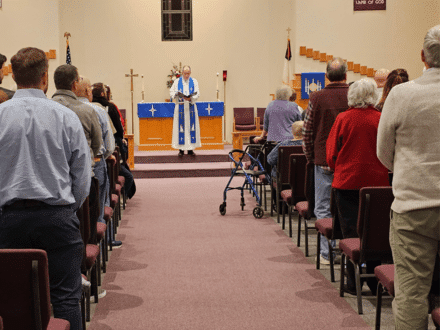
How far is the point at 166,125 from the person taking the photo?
40.7ft

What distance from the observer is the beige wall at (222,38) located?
13625mm

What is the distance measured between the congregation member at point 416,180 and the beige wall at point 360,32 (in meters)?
11.4

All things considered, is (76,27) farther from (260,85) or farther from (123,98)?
(260,85)

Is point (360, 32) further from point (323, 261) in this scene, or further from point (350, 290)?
point (350, 290)

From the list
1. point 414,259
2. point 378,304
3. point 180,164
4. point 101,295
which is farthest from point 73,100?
point 180,164

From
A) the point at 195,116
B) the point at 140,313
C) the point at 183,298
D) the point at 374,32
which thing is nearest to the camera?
the point at 140,313

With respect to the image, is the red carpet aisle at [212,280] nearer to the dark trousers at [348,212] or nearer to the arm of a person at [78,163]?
the dark trousers at [348,212]

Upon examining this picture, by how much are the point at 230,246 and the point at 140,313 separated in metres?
1.98

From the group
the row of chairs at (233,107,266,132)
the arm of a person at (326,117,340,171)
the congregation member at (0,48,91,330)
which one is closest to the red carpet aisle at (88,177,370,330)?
the arm of a person at (326,117,340,171)

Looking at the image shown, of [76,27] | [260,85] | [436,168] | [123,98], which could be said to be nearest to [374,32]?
[260,85]

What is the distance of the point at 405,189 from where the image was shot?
2.53 meters

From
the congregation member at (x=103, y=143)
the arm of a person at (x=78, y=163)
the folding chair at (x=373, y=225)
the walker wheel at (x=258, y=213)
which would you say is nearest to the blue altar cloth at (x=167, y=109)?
the walker wheel at (x=258, y=213)

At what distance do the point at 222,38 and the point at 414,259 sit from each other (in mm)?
12606

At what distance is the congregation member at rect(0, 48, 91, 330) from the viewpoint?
2551 millimetres
